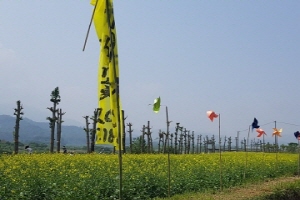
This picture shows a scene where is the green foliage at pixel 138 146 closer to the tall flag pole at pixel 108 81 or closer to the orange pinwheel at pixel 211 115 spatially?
the orange pinwheel at pixel 211 115

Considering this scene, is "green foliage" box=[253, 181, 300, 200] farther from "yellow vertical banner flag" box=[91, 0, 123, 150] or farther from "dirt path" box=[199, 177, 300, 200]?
"yellow vertical banner flag" box=[91, 0, 123, 150]

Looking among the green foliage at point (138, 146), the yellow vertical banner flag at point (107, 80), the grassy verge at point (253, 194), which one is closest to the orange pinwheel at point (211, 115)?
the grassy verge at point (253, 194)

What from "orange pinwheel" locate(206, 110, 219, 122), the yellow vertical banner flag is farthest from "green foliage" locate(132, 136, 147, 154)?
the yellow vertical banner flag

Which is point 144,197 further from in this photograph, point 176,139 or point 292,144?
point 292,144

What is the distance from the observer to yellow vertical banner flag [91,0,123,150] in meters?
5.84

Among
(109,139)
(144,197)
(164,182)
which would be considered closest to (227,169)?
(164,182)

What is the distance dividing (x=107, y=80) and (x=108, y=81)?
0.02 metres

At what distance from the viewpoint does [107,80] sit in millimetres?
5930

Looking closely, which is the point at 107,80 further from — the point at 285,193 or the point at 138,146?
the point at 138,146

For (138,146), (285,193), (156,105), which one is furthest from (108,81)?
(138,146)

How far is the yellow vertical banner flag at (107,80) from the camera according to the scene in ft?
19.2

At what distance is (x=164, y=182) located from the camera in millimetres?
11273

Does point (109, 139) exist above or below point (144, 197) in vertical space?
above

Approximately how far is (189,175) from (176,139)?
37.0 meters
